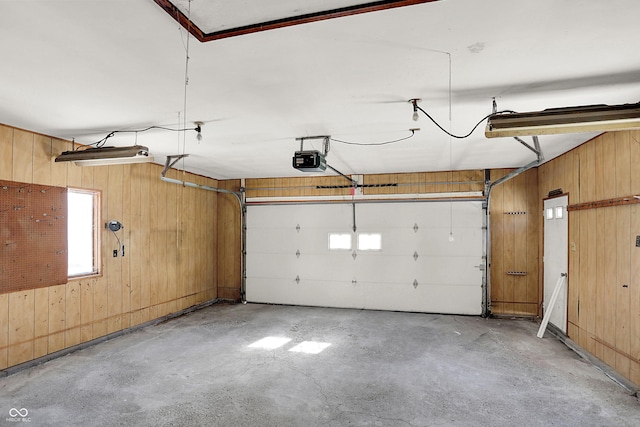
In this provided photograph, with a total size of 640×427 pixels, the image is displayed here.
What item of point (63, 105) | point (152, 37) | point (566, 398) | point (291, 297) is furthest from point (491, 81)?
point (291, 297)

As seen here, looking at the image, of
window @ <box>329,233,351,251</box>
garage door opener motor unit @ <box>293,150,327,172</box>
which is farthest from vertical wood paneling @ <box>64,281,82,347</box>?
window @ <box>329,233,351,251</box>

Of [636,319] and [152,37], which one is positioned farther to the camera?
[636,319]

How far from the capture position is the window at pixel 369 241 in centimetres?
643

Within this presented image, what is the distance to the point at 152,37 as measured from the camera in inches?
73.4

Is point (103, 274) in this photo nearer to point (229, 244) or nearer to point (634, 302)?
point (229, 244)

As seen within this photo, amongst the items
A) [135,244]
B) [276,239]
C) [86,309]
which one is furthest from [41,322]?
[276,239]

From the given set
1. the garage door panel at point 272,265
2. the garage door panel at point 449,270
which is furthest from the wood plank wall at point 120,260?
the garage door panel at point 449,270

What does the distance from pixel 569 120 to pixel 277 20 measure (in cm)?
188

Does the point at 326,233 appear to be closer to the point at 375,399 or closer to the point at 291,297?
the point at 291,297

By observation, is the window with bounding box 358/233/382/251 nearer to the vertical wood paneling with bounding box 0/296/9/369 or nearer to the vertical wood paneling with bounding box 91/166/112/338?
the vertical wood paneling with bounding box 91/166/112/338

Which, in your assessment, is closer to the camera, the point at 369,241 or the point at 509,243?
the point at 509,243

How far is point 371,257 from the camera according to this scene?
253 inches

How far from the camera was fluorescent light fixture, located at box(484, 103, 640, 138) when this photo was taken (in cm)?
217

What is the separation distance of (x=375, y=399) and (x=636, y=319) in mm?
2489
